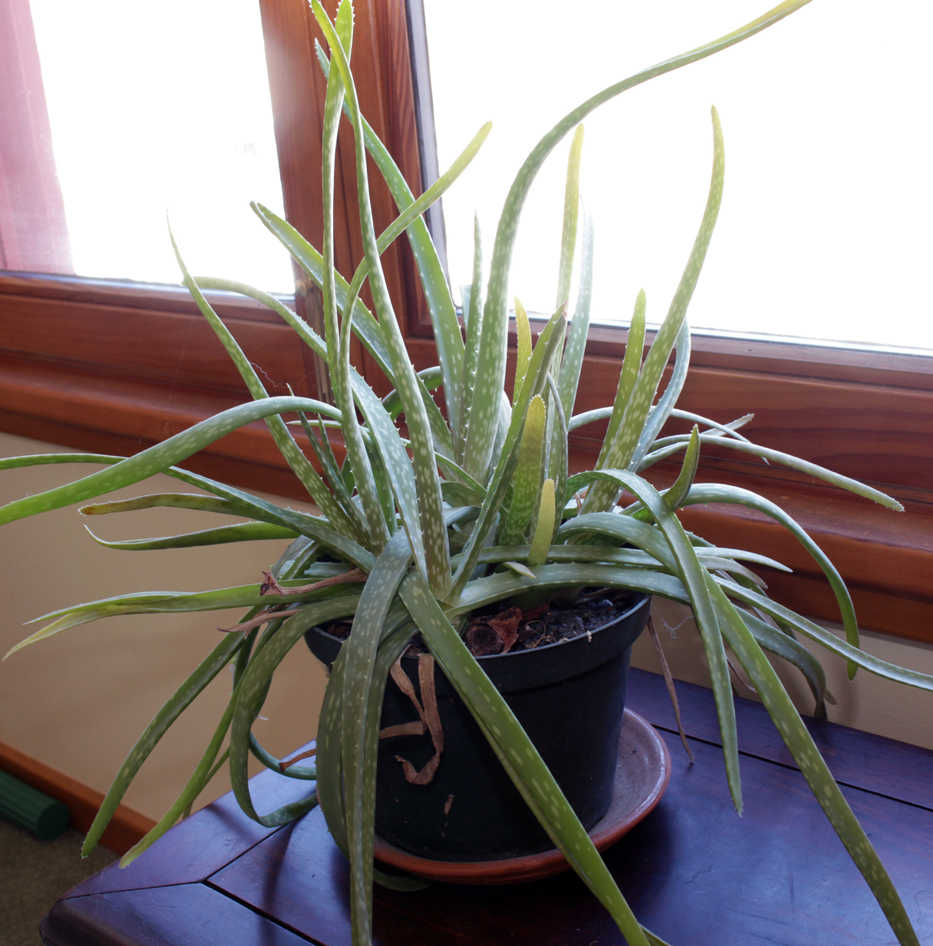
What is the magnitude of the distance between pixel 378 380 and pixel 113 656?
56 centimetres

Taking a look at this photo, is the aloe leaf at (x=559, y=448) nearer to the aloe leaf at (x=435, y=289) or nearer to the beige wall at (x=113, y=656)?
the aloe leaf at (x=435, y=289)

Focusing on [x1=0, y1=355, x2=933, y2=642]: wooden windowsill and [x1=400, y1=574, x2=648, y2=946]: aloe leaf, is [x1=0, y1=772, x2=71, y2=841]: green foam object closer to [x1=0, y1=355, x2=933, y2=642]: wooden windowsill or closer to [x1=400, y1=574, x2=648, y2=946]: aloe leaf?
[x1=0, y1=355, x2=933, y2=642]: wooden windowsill

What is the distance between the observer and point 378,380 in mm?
852

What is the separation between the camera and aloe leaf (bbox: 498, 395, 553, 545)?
1.30 ft

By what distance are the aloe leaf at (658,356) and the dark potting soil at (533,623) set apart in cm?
5

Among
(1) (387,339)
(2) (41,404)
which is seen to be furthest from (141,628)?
(1) (387,339)

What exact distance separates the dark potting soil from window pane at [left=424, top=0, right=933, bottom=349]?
0.31 metres

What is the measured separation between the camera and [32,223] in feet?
3.98

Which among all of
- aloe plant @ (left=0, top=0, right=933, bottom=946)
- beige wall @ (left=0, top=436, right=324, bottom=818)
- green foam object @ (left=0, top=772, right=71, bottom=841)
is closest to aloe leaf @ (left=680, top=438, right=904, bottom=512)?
aloe plant @ (left=0, top=0, right=933, bottom=946)

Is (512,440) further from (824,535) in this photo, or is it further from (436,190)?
(824,535)

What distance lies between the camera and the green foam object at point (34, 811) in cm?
132

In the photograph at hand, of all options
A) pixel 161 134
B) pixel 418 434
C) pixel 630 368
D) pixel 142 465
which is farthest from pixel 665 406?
pixel 161 134

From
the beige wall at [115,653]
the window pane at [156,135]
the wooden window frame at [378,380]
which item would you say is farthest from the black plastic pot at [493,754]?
the window pane at [156,135]

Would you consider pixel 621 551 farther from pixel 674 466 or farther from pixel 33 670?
pixel 33 670
